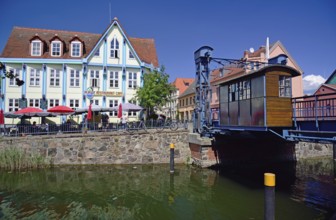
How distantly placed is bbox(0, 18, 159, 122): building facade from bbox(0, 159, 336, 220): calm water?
11595 millimetres

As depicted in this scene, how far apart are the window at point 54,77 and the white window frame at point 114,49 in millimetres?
6052

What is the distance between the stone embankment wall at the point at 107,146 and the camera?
17.6 m

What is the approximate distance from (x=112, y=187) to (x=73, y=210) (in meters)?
3.25

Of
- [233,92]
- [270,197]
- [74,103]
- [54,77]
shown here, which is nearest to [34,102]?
[54,77]

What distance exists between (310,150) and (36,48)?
29.4m

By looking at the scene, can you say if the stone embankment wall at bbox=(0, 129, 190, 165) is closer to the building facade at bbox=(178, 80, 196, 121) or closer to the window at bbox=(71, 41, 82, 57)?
the window at bbox=(71, 41, 82, 57)

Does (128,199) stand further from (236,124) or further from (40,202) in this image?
(236,124)

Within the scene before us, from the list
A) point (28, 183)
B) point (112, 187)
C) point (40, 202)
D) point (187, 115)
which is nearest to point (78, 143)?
point (28, 183)

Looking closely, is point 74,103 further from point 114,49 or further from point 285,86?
point 285,86

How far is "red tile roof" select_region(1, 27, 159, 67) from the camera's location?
87.9ft

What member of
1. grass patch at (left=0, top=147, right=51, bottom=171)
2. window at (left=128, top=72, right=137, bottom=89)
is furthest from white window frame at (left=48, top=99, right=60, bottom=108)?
grass patch at (left=0, top=147, right=51, bottom=171)

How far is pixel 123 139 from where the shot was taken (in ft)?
62.0

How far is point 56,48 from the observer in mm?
27125

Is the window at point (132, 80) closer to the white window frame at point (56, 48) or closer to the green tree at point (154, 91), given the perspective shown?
the green tree at point (154, 91)
